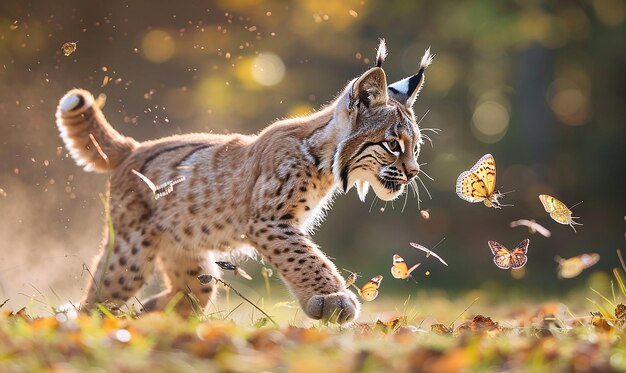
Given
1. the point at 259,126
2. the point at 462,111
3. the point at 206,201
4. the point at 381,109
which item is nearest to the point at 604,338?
the point at 381,109

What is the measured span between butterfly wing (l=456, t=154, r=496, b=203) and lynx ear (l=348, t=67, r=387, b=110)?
0.80 meters

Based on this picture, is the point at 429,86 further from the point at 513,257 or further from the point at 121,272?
the point at 513,257

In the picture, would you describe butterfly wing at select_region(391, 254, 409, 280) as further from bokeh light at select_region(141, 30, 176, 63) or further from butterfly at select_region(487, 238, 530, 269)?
bokeh light at select_region(141, 30, 176, 63)

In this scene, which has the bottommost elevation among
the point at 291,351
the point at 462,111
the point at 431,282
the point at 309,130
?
the point at 462,111

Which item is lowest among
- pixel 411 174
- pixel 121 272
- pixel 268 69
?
pixel 268 69

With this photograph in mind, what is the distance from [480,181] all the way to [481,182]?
0.01m

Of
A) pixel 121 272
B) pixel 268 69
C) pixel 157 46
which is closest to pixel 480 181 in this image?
pixel 121 272

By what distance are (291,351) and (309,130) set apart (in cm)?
337

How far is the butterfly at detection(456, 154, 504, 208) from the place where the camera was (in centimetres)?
615

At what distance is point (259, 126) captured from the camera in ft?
81.4

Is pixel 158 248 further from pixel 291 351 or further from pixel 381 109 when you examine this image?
pixel 291 351

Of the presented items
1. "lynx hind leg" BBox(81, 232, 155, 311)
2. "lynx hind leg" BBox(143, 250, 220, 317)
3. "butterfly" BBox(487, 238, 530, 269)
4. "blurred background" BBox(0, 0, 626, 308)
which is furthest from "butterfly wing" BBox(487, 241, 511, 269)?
"blurred background" BBox(0, 0, 626, 308)

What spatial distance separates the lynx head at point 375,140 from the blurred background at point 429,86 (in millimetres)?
6933

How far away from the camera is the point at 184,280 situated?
7453mm
